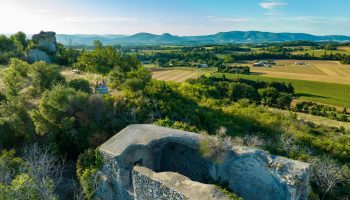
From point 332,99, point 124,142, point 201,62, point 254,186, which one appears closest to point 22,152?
point 124,142

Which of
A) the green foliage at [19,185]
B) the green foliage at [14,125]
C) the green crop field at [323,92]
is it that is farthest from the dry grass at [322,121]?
the green foliage at [19,185]

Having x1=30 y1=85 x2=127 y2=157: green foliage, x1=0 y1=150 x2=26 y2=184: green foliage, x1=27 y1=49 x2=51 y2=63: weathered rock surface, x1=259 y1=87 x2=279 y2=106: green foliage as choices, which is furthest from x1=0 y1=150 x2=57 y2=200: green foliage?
x1=259 y1=87 x2=279 y2=106: green foliage

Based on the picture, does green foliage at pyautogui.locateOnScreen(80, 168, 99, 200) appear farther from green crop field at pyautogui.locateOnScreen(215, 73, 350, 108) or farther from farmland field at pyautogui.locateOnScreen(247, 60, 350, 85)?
farmland field at pyautogui.locateOnScreen(247, 60, 350, 85)

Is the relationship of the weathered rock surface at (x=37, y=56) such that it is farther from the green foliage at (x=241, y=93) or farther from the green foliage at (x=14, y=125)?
the green foliage at (x=241, y=93)

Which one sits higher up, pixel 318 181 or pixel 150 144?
pixel 150 144

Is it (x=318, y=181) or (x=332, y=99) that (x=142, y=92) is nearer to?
(x=318, y=181)
